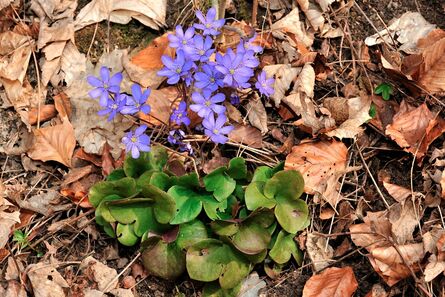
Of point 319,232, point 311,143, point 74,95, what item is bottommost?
point 319,232

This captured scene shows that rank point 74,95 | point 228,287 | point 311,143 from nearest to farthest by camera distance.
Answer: point 228,287
point 311,143
point 74,95

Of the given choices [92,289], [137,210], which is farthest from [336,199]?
[92,289]

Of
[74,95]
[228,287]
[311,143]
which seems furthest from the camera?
[74,95]

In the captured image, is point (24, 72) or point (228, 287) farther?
point (24, 72)

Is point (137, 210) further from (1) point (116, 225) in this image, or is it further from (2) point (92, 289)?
(2) point (92, 289)

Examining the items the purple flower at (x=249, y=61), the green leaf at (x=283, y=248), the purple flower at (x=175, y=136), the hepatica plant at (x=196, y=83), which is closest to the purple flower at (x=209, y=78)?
the hepatica plant at (x=196, y=83)

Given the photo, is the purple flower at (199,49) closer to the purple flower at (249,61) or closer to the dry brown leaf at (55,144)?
the purple flower at (249,61)
